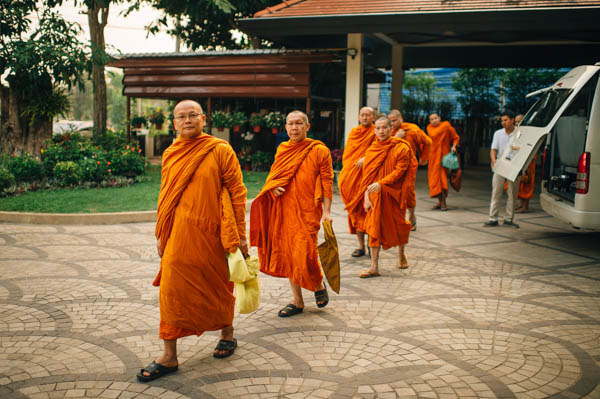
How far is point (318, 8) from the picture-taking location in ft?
42.7

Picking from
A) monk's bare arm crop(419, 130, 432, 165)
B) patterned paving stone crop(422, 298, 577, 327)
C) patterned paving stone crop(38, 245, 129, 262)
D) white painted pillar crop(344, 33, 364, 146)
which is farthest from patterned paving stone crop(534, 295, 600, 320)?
white painted pillar crop(344, 33, 364, 146)

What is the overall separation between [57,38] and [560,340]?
41.9 feet

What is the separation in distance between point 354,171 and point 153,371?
13.8 feet

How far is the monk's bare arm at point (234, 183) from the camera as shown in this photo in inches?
162

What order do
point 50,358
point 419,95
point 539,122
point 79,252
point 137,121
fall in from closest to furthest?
point 50,358 → point 79,252 → point 539,122 → point 137,121 → point 419,95

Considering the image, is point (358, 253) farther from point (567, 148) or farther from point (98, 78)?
point (98, 78)

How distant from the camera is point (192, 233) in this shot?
400 cm

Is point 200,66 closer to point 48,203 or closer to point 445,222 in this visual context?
point 48,203

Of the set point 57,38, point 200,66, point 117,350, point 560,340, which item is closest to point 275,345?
point 117,350

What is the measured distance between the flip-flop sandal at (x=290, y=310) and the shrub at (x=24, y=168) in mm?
9108

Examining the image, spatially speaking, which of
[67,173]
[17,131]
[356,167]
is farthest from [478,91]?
[356,167]

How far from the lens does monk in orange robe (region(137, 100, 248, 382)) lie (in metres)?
3.97

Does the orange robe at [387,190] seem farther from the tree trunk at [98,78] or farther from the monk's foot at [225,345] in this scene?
the tree trunk at [98,78]

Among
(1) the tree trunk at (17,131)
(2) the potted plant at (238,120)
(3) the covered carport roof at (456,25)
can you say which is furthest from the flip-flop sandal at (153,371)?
(2) the potted plant at (238,120)
